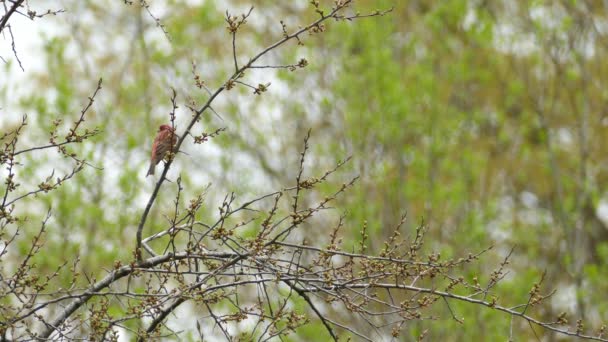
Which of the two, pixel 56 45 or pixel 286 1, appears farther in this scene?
pixel 286 1

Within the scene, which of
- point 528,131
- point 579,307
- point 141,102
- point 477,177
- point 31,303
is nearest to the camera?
point 31,303

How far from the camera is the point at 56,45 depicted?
13.4 metres

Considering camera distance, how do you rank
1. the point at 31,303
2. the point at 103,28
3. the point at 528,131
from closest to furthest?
1. the point at 31,303
2. the point at 528,131
3. the point at 103,28

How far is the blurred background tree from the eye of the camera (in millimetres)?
11820

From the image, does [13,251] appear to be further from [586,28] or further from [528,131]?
[586,28]

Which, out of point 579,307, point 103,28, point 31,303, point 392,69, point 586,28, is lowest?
point 31,303

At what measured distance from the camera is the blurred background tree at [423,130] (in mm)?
11820

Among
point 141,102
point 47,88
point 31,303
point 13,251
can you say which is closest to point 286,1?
point 141,102

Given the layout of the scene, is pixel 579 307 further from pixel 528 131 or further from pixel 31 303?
pixel 31 303

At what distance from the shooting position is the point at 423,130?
1219 centimetres

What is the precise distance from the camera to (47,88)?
14250 mm

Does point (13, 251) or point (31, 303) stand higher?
point (13, 251)

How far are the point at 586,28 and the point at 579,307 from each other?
12.7 ft

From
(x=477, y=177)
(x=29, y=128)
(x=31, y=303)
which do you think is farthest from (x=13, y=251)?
(x=31, y=303)
